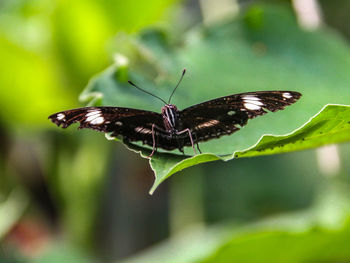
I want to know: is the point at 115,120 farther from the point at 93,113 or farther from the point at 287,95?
the point at 287,95

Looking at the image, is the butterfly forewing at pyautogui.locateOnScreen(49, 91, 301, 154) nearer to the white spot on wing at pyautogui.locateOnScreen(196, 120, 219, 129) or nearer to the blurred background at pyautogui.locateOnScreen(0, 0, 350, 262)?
the white spot on wing at pyautogui.locateOnScreen(196, 120, 219, 129)

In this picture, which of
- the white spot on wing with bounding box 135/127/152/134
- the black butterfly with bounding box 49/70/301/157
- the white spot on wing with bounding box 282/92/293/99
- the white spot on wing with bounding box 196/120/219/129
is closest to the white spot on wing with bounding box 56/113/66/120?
the black butterfly with bounding box 49/70/301/157

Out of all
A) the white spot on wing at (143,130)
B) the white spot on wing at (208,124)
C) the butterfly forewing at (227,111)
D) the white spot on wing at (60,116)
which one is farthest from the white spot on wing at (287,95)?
the white spot on wing at (60,116)

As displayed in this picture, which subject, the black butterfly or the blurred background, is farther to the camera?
the blurred background

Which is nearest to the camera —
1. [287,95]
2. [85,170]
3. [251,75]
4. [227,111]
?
[287,95]


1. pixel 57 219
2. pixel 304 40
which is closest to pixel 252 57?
pixel 304 40

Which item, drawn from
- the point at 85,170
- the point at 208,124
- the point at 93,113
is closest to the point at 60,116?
the point at 93,113

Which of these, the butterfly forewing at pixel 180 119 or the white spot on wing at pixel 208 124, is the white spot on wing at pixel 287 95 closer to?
the butterfly forewing at pixel 180 119
